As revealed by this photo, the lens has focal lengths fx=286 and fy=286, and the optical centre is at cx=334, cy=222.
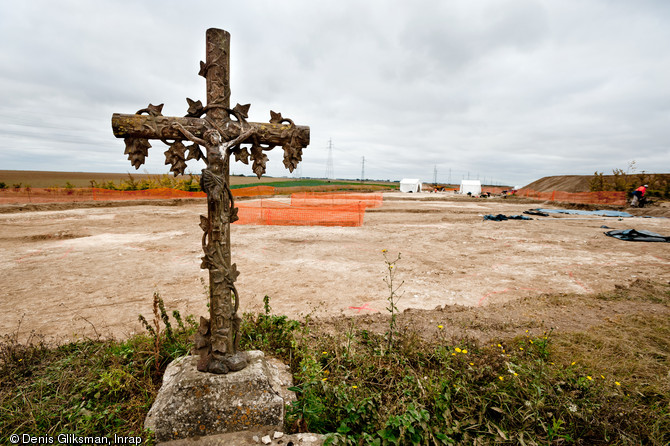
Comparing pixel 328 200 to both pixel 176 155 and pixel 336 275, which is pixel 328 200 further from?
pixel 176 155

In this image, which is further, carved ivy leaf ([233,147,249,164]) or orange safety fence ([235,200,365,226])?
orange safety fence ([235,200,365,226])

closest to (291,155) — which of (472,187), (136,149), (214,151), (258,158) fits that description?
(258,158)

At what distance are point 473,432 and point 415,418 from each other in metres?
0.57

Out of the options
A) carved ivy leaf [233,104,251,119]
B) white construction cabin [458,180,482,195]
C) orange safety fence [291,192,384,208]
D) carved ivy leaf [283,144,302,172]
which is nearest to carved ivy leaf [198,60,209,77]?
carved ivy leaf [233,104,251,119]

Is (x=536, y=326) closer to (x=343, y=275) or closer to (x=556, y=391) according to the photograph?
(x=556, y=391)

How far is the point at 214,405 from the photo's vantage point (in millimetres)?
2162

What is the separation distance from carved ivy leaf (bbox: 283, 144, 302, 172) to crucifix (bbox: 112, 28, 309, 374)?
340 millimetres

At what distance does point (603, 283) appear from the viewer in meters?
6.44

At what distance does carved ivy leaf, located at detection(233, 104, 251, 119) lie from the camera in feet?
8.32

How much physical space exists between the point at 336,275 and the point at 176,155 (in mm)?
5087

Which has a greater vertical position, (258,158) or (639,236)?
(258,158)

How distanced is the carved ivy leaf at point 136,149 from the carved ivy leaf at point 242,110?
85 cm

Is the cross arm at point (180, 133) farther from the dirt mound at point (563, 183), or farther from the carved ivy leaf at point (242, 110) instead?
the dirt mound at point (563, 183)

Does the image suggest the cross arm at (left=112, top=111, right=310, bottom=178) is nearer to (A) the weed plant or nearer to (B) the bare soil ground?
(A) the weed plant
